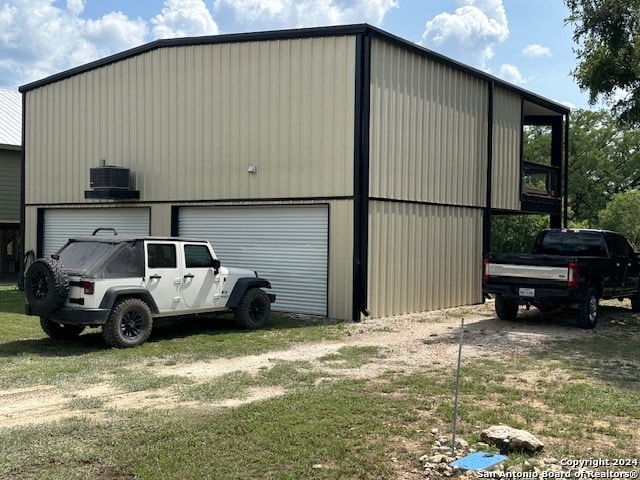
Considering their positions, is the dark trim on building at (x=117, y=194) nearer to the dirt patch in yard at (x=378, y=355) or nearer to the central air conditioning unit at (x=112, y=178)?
the central air conditioning unit at (x=112, y=178)

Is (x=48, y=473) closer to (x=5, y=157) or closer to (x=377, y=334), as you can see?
(x=377, y=334)

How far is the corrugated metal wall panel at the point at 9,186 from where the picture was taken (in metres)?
25.0

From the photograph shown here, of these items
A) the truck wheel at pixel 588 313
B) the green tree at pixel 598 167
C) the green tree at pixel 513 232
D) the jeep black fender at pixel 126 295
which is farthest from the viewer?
the green tree at pixel 598 167

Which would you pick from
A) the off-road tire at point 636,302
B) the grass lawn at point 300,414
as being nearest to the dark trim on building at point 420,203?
the off-road tire at point 636,302

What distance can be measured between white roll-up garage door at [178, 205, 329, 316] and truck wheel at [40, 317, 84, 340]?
199 inches

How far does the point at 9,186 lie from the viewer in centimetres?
2525

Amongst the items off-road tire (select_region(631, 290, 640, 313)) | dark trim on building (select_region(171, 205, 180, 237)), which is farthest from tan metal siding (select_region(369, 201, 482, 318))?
dark trim on building (select_region(171, 205, 180, 237))

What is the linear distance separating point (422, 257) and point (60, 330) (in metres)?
8.08

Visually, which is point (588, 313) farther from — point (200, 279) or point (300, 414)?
point (300, 414)

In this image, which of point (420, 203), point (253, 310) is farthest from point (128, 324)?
point (420, 203)

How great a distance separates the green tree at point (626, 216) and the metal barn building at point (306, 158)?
1551cm

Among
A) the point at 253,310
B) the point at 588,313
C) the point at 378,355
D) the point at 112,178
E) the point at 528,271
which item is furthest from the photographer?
the point at 112,178

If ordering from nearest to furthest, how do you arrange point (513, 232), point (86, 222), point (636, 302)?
point (636, 302) < point (86, 222) < point (513, 232)

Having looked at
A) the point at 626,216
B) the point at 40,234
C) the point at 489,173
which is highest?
the point at 489,173
